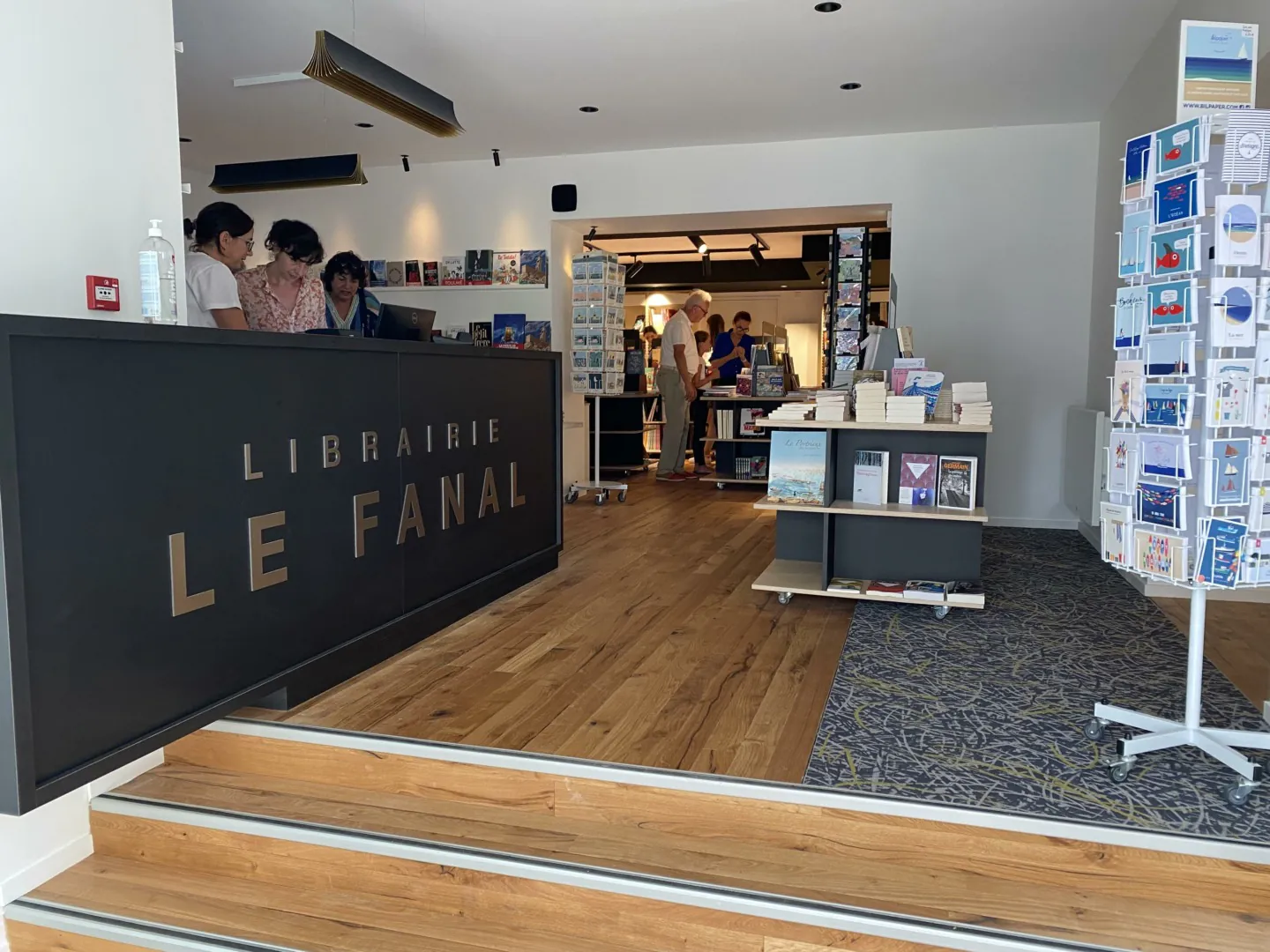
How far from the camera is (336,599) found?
3.08m

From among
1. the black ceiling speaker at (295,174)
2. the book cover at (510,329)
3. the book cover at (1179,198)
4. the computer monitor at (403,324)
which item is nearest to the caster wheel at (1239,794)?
the book cover at (1179,198)

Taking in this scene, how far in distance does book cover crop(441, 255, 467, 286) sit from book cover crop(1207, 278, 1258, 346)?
665 cm

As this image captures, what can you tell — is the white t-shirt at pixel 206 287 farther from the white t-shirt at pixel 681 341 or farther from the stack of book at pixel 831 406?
the white t-shirt at pixel 681 341

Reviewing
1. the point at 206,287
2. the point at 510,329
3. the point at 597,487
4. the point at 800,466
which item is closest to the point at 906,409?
the point at 800,466

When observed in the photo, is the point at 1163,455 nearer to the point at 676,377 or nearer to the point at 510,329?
the point at 510,329

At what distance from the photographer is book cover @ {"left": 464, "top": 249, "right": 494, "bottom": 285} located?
26.3 ft

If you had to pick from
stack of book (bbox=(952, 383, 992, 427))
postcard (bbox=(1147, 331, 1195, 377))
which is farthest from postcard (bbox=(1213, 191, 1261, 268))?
stack of book (bbox=(952, 383, 992, 427))

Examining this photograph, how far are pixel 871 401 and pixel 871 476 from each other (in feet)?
1.23

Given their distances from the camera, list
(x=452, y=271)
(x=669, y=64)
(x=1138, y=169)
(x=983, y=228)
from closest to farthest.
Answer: (x=1138, y=169) → (x=669, y=64) → (x=983, y=228) → (x=452, y=271)

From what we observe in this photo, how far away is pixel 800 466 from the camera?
4.38 metres

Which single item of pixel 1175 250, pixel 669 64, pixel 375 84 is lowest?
pixel 1175 250

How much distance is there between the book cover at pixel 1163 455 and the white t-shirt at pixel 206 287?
125 inches

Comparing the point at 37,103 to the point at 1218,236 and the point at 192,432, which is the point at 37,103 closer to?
the point at 192,432

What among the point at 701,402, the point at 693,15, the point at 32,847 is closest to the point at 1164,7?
the point at 693,15
